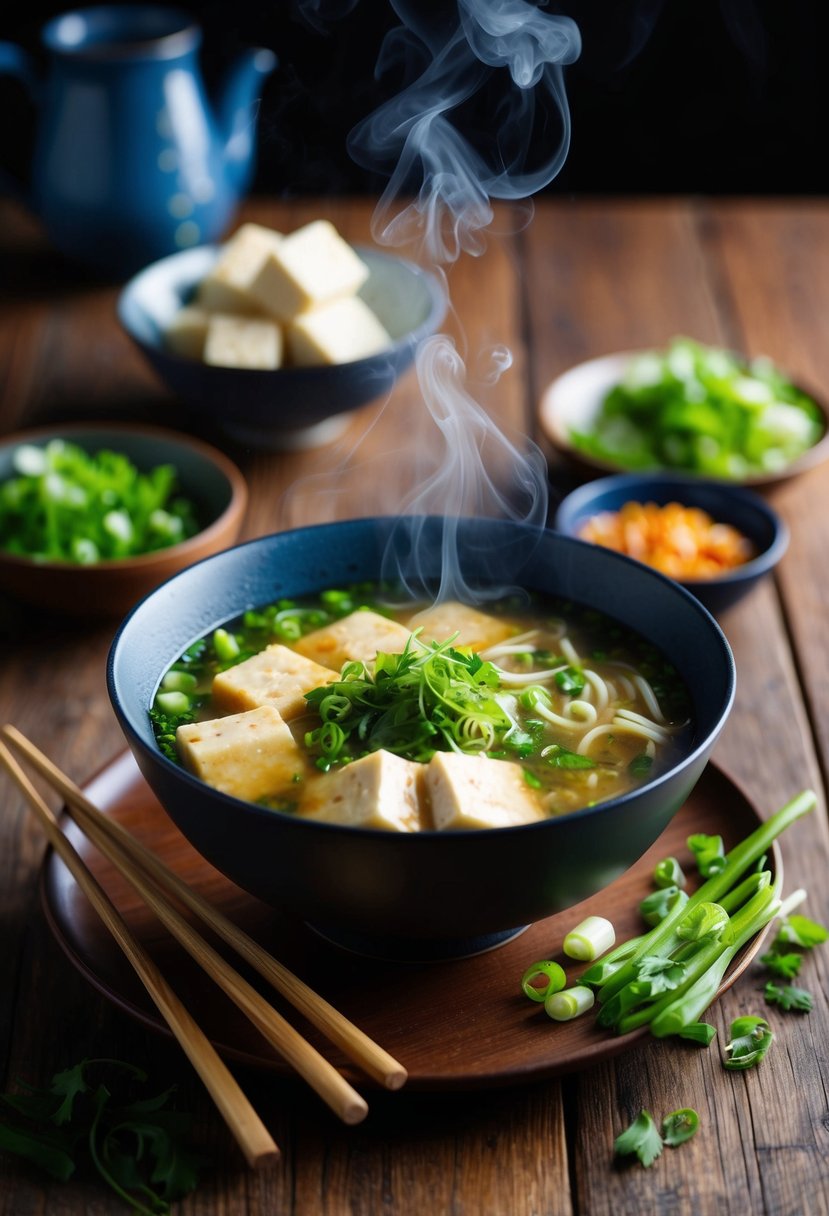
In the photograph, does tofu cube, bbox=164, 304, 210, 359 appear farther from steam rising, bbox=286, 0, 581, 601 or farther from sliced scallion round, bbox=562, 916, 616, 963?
sliced scallion round, bbox=562, 916, 616, 963

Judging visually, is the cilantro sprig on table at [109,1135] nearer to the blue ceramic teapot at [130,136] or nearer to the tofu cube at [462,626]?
the tofu cube at [462,626]

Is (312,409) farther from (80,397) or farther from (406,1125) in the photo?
(406,1125)

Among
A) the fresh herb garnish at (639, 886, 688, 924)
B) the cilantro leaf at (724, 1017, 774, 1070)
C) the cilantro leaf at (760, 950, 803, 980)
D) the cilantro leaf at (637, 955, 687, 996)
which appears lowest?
the cilantro leaf at (760, 950, 803, 980)

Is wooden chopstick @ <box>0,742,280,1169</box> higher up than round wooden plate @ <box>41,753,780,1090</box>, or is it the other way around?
wooden chopstick @ <box>0,742,280,1169</box>

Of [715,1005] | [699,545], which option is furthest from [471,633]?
[699,545]

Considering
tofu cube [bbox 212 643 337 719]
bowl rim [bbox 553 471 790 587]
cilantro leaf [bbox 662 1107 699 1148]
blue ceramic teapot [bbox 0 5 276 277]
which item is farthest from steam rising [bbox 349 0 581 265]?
cilantro leaf [bbox 662 1107 699 1148]

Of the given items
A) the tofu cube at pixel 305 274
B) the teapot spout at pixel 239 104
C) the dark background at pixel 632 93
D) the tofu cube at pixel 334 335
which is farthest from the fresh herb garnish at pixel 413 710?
the dark background at pixel 632 93

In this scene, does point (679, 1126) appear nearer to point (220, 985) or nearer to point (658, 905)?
point (658, 905)
